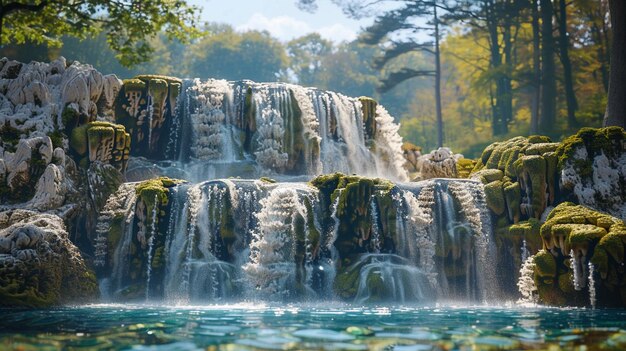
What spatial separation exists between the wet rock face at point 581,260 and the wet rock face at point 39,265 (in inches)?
421

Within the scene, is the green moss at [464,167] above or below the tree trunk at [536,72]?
below

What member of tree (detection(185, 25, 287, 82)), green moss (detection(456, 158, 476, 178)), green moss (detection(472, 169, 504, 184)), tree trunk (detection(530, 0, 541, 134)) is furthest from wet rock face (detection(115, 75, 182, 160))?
tree (detection(185, 25, 287, 82))

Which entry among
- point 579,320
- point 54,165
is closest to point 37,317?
point 54,165

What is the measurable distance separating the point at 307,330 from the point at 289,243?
829cm

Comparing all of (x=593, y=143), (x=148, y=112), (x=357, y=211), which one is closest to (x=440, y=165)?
(x=593, y=143)

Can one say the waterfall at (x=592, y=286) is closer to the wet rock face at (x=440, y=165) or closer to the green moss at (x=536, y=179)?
the green moss at (x=536, y=179)

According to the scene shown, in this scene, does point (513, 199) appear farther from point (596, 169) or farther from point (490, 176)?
point (596, 169)

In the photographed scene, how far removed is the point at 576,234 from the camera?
14992 mm

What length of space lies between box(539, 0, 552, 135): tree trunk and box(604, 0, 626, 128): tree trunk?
11.1m

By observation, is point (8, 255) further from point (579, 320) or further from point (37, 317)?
point (579, 320)

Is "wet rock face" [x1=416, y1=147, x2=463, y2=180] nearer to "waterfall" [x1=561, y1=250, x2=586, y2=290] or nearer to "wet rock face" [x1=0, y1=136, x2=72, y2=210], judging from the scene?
"waterfall" [x1=561, y1=250, x2=586, y2=290]

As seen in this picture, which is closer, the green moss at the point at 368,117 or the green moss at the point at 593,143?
the green moss at the point at 593,143

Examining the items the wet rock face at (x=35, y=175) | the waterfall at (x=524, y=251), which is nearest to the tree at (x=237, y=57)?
the wet rock face at (x=35, y=175)

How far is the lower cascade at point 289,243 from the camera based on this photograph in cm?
1702
